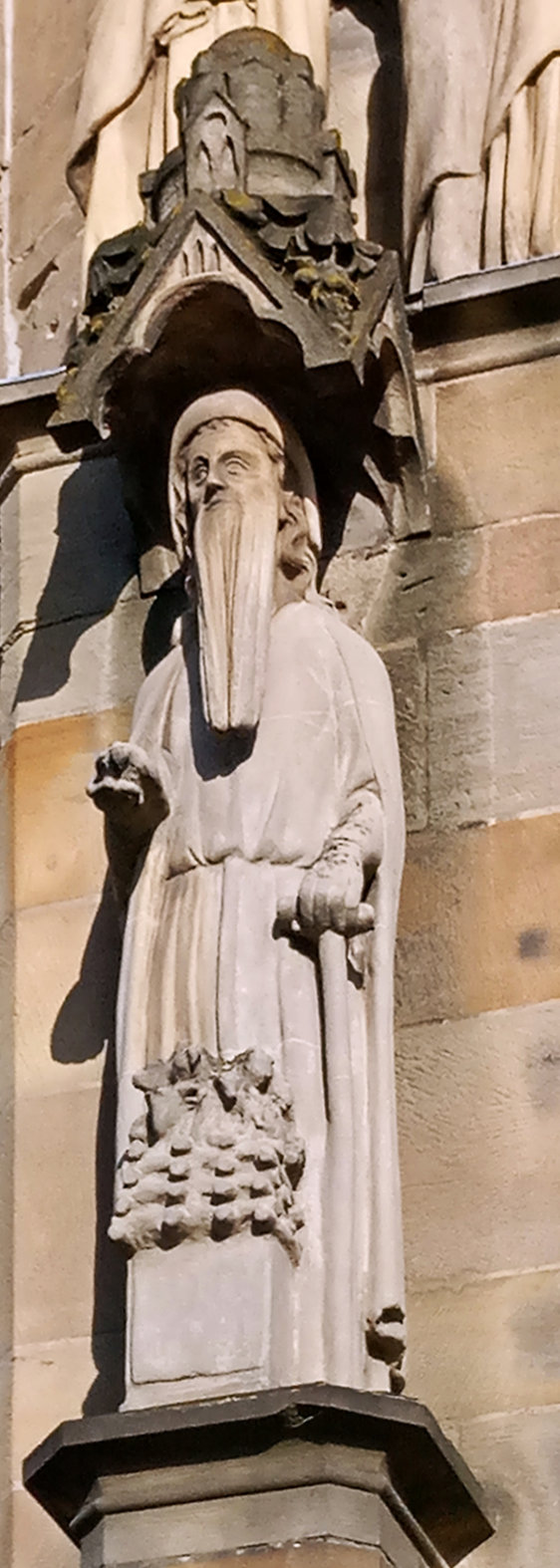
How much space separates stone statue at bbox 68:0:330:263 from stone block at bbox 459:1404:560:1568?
2.85 metres

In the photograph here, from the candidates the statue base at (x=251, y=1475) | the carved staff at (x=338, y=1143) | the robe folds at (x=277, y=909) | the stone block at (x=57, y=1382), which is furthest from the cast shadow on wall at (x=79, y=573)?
the statue base at (x=251, y=1475)

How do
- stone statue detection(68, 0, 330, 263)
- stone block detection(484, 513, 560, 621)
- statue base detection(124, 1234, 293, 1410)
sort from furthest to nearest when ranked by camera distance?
1. stone statue detection(68, 0, 330, 263)
2. stone block detection(484, 513, 560, 621)
3. statue base detection(124, 1234, 293, 1410)

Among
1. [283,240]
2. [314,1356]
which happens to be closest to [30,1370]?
[314,1356]

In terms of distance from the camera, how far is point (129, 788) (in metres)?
7.39

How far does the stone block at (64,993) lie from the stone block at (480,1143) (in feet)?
1.97

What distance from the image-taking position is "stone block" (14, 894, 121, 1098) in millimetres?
7887

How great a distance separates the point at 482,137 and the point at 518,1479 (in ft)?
9.43

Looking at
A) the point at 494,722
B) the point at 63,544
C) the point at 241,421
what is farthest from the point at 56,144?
the point at 494,722

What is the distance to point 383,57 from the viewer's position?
370 inches

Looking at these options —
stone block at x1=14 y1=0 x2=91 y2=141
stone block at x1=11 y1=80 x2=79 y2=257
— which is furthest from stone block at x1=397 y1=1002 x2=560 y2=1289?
stone block at x1=14 y1=0 x2=91 y2=141

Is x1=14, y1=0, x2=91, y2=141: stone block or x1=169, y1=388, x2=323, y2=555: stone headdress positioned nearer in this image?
x1=169, y1=388, x2=323, y2=555: stone headdress

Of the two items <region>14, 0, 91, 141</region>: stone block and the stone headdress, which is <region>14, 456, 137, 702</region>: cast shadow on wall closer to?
the stone headdress

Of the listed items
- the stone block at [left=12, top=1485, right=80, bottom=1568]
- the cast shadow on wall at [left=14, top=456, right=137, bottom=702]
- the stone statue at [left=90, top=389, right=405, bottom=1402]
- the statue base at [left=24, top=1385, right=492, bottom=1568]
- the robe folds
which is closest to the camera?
the statue base at [left=24, top=1385, right=492, bottom=1568]

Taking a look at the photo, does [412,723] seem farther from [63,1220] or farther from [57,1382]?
[57,1382]
